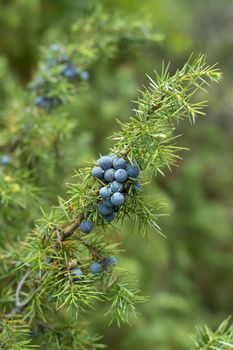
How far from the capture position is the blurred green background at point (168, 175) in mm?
2561

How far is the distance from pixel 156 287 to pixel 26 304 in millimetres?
2036

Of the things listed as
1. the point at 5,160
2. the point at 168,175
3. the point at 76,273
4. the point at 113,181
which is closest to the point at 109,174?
the point at 113,181

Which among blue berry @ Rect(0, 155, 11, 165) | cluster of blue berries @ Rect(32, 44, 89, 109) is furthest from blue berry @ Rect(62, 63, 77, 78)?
blue berry @ Rect(0, 155, 11, 165)

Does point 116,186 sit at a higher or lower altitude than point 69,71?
lower

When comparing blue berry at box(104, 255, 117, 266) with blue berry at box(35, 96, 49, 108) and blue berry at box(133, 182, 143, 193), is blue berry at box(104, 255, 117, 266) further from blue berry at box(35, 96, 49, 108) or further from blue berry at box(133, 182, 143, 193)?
blue berry at box(35, 96, 49, 108)

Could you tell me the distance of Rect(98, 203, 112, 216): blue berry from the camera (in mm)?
762

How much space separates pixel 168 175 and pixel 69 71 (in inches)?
96.8

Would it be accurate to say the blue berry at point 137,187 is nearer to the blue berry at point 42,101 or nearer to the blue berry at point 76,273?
the blue berry at point 76,273

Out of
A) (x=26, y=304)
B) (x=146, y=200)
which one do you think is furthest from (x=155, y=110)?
(x=26, y=304)

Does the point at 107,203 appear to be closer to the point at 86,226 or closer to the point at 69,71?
the point at 86,226

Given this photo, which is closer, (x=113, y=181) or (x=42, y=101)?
(x=113, y=181)

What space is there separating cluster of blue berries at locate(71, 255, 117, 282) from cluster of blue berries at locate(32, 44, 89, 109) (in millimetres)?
600

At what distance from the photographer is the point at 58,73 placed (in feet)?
4.37

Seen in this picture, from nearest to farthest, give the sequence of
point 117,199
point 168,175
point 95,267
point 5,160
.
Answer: point 117,199
point 95,267
point 5,160
point 168,175
